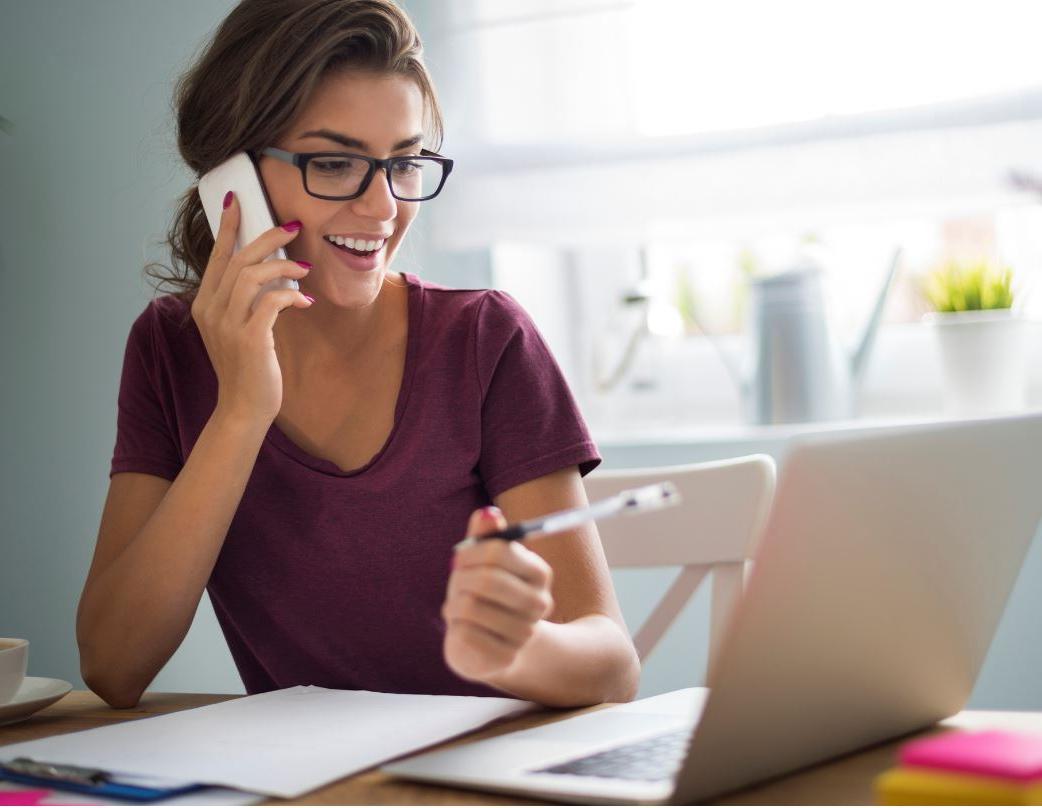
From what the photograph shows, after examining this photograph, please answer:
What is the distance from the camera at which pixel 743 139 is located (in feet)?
6.72

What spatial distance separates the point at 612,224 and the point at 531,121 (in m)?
0.23

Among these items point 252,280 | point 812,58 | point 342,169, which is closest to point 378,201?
point 342,169

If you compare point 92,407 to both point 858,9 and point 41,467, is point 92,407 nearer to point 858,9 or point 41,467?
point 41,467

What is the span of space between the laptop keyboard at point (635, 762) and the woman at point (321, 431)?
1.21ft

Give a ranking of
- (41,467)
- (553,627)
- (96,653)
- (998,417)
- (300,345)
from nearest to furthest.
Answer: (998,417), (553,627), (96,653), (300,345), (41,467)

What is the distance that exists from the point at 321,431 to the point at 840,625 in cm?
79

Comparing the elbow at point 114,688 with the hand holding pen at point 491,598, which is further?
the elbow at point 114,688

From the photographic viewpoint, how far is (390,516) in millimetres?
1307

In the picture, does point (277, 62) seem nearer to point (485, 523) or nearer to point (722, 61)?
point (485, 523)

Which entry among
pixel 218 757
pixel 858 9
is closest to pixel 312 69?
pixel 218 757

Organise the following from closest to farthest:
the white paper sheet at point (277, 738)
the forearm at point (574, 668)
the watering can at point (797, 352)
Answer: the white paper sheet at point (277, 738) → the forearm at point (574, 668) → the watering can at point (797, 352)

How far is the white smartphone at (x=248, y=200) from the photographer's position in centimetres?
129

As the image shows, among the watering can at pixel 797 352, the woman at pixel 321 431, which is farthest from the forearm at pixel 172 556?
the watering can at pixel 797 352

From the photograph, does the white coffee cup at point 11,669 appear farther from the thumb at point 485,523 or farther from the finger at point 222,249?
the thumb at point 485,523
